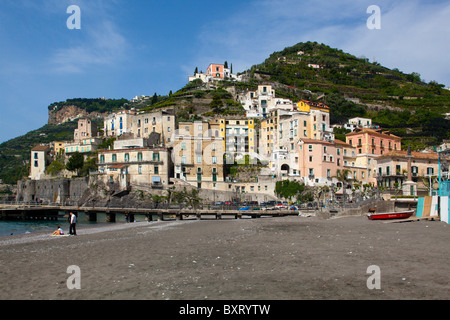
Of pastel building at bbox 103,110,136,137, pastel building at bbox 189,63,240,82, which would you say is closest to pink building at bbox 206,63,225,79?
pastel building at bbox 189,63,240,82

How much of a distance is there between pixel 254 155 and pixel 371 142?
73.1ft

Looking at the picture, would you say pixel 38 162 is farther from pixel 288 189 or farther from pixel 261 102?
pixel 288 189

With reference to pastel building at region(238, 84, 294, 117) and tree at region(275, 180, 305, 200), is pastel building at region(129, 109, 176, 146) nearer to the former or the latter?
Result: pastel building at region(238, 84, 294, 117)

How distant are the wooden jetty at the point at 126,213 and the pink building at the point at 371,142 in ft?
92.5

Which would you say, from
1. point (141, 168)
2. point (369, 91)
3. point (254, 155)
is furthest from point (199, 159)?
point (369, 91)

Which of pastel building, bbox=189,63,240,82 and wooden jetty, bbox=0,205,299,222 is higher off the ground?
pastel building, bbox=189,63,240,82

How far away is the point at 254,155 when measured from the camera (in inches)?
2987

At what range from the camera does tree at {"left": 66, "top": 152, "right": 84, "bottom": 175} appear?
7850 centimetres

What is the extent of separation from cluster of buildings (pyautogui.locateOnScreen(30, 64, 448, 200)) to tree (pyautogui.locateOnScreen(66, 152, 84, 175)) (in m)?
11.5

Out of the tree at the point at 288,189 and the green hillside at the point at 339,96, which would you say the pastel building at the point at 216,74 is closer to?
the green hillside at the point at 339,96

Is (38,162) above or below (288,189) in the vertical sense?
above

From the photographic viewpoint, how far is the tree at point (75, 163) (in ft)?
258
